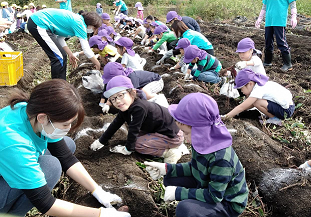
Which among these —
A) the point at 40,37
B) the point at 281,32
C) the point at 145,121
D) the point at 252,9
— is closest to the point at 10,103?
the point at 145,121

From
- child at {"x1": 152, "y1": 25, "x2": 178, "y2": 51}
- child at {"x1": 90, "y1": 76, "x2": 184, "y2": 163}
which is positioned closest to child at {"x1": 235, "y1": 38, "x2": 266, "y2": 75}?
child at {"x1": 90, "y1": 76, "x2": 184, "y2": 163}

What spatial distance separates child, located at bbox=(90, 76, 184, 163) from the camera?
2.51 m

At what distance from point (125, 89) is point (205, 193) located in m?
1.15

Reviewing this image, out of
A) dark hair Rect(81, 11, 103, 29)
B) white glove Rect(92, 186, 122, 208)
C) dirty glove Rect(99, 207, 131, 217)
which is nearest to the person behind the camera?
dirty glove Rect(99, 207, 131, 217)

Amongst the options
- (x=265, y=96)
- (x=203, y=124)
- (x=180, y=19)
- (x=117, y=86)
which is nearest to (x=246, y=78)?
(x=265, y=96)

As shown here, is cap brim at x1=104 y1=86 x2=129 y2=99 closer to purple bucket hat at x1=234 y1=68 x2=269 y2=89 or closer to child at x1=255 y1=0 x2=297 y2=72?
purple bucket hat at x1=234 y1=68 x2=269 y2=89

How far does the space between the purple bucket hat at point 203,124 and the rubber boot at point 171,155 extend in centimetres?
101

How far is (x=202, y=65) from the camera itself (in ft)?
14.7

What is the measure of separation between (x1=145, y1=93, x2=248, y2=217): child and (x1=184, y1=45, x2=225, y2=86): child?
2.58m

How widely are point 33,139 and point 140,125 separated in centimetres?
102

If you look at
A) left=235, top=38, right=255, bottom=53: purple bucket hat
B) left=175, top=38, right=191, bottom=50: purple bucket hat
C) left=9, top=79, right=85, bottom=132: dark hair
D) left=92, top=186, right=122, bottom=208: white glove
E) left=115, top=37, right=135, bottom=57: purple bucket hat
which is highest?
left=9, top=79, right=85, bottom=132: dark hair

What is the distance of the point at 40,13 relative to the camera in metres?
3.82

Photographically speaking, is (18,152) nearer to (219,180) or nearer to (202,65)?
(219,180)

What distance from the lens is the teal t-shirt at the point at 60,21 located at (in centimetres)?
380
